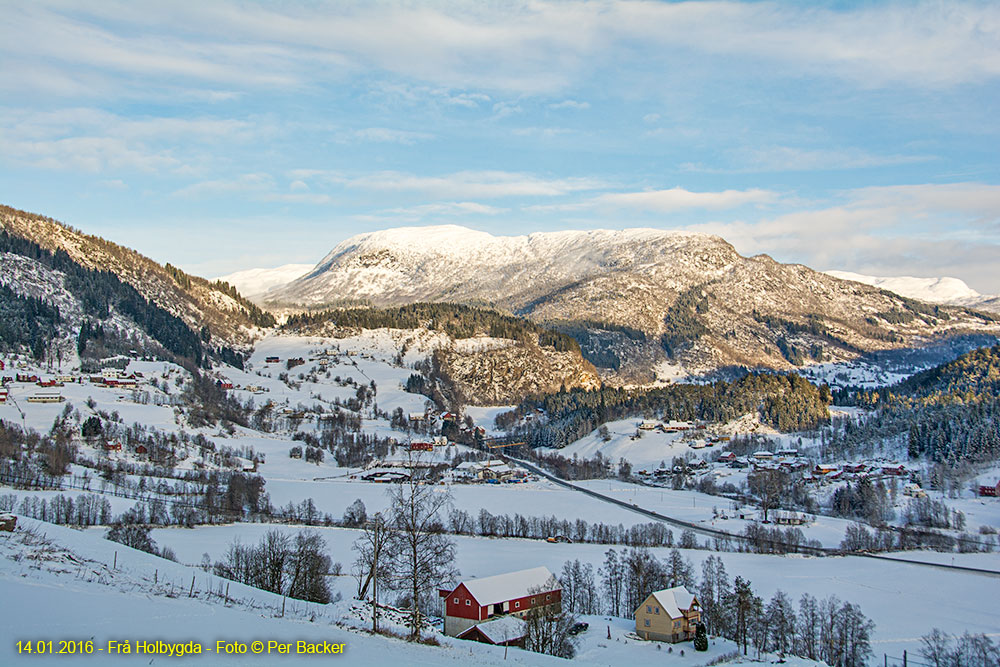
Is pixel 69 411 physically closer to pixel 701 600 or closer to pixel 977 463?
pixel 701 600

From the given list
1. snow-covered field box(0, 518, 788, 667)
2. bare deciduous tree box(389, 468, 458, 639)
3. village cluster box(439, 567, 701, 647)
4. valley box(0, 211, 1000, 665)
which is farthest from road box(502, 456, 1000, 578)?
snow-covered field box(0, 518, 788, 667)

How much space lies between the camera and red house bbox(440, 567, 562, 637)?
46438 mm

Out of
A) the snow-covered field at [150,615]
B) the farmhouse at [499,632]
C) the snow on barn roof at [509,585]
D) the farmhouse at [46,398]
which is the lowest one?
the farmhouse at [499,632]

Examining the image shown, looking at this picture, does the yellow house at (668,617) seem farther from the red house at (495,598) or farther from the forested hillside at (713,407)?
Answer: the forested hillside at (713,407)

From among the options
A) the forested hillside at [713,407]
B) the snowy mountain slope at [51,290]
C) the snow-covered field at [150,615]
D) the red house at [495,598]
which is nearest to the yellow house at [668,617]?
the red house at [495,598]

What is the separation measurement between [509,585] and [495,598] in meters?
2.22

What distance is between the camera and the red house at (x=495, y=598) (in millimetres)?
46438

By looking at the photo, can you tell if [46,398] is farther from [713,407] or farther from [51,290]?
[713,407]

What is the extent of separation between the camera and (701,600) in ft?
187

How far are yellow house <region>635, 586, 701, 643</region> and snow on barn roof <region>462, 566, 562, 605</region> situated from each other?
585 cm

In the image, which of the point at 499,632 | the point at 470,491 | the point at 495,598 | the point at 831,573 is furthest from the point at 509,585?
the point at 470,491

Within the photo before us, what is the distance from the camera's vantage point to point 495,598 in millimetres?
47688

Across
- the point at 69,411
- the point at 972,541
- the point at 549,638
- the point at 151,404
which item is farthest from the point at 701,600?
the point at 151,404

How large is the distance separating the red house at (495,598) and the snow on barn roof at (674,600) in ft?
21.5
